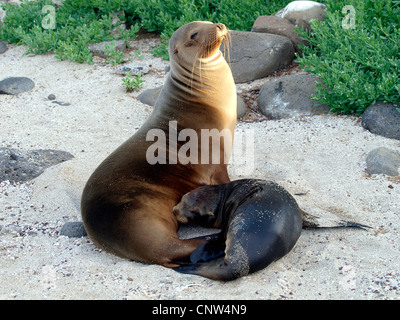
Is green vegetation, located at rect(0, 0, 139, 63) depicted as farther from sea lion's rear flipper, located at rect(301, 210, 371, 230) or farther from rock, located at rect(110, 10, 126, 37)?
sea lion's rear flipper, located at rect(301, 210, 371, 230)

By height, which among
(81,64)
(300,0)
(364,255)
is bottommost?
(81,64)

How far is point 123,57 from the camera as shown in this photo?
7.75 m

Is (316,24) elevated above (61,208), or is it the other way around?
(316,24)

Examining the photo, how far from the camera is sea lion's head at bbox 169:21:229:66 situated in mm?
4297

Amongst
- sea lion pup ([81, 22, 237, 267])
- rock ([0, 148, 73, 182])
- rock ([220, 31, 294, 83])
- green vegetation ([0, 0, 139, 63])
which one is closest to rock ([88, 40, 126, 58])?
green vegetation ([0, 0, 139, 63])

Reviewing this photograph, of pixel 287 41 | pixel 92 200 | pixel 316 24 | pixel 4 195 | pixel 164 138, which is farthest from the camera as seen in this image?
pixel 287 41

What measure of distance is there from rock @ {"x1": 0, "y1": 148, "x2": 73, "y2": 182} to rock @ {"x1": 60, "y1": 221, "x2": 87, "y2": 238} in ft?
3.51

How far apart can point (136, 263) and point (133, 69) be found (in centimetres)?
419

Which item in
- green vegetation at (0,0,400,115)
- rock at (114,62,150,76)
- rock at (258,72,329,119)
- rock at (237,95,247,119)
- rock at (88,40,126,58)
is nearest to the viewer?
green vegetation at (0,0,400,115)

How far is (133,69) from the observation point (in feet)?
23.8

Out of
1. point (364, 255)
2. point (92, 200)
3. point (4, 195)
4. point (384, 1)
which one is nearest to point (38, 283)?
point (92, 200)

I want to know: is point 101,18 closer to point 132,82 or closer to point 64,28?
point 64,28
